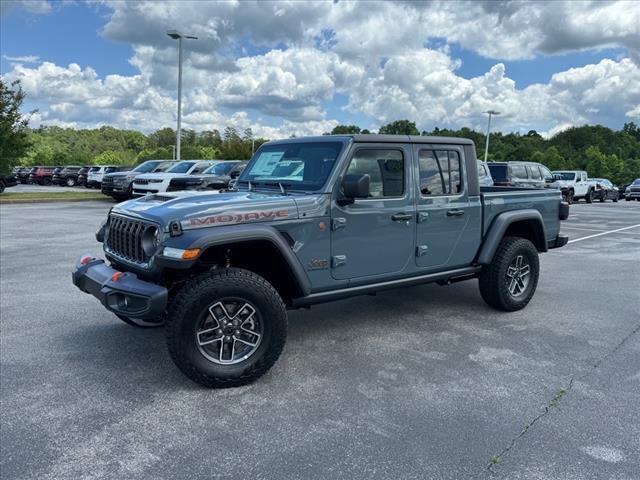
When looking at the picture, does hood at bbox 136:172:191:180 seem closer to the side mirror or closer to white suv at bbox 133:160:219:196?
white suv at bbox 133:160:219:196

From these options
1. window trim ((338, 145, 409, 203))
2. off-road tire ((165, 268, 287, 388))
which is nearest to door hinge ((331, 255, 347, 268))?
window trim ((338, 145, 409, 203))

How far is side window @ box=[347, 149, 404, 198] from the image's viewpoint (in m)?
4.53

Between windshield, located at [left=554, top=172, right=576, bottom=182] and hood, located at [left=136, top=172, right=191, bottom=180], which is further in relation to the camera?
windshield, located at [left=554, top=172, right=576, bottom=182]

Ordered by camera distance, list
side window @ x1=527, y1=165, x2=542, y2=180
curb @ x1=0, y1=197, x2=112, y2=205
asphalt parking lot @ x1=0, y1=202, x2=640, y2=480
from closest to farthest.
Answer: asphalt parking lot @ x1=0, y1=202, x2=640, y2=480 < curb @ x1=0, y1=197, x2=112, y2=205 < side window @ x1=527, y1=165, x2=542, y2=180

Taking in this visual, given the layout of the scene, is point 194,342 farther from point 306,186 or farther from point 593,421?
point 593,421

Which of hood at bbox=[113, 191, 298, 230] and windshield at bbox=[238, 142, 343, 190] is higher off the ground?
windshield at bbox=[238, 142, 343, 190]

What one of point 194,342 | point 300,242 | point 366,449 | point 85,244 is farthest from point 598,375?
point 85,244

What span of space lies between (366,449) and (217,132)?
369 feet

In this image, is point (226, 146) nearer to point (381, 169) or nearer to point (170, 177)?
point (170, 177)

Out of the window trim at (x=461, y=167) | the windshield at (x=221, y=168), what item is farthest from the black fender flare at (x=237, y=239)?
the windshield at (x=221, y=168)

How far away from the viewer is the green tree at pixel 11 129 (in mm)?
22578

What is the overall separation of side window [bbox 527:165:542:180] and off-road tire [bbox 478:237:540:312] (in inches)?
650

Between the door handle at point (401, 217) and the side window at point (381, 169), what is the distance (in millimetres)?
183

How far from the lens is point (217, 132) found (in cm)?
11075
